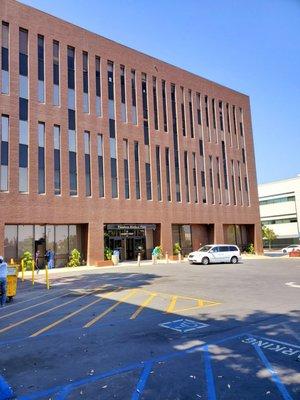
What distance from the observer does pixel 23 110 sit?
31094mm

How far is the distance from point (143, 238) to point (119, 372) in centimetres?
3275

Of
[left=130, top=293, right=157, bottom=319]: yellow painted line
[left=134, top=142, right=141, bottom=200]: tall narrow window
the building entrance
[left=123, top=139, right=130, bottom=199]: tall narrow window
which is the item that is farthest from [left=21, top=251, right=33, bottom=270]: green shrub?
[left=130, top=293, right=157, bottom=319]: yellow painted line

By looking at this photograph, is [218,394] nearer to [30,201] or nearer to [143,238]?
[30,201]

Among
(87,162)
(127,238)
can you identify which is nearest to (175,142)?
(87,162)

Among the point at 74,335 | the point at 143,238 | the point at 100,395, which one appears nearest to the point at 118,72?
the point at 143,238

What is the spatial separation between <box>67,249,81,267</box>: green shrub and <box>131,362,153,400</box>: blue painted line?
87.2ft

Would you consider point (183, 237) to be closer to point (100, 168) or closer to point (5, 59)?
point (100, 168)

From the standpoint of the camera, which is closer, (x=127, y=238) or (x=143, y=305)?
(x=143, y=305)

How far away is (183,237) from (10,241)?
65.6ft

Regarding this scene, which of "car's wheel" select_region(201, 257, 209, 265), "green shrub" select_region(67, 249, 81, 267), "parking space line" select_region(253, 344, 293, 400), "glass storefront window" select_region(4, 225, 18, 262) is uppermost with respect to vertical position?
"glass storefront window" select_region(4, 225, 18, 262)

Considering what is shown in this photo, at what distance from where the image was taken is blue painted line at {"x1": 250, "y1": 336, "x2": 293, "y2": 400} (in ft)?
18.3

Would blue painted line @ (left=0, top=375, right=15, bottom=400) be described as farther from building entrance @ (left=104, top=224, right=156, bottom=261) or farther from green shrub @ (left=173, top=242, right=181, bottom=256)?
green shrub @ (left=173, top=242, right=181, bottom=256)

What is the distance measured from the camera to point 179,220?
41.0 meters

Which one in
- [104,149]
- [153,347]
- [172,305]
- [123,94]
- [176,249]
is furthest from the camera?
[176,249]
